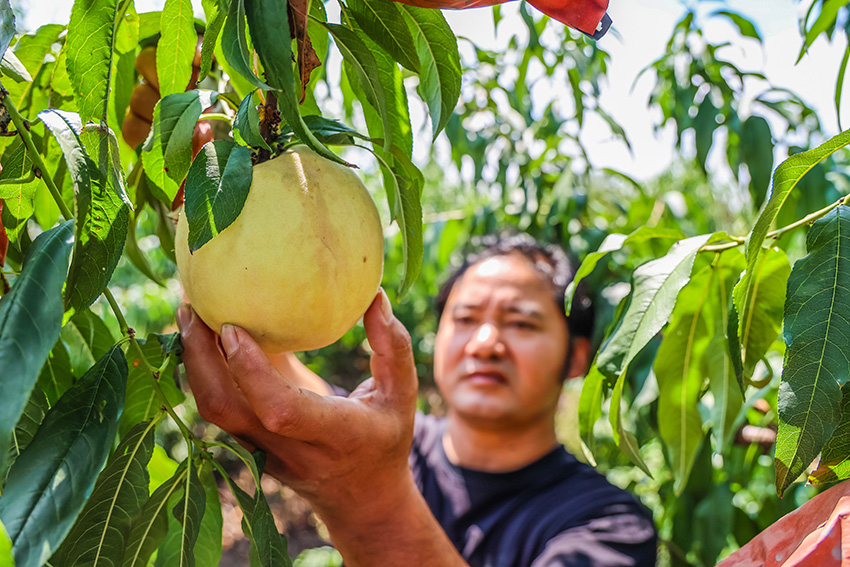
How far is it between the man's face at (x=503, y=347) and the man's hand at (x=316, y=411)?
2.64 ft

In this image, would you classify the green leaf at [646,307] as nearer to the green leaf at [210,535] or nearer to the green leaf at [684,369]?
the green leaf at [684,369]

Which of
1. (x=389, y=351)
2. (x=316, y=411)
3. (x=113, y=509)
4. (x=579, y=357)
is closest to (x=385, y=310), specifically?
(x=389, y=351)

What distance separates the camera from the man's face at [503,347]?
181 centimetres

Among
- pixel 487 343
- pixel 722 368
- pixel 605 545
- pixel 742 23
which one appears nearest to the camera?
pixel 722 368

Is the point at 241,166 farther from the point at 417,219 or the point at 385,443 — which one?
the point at 385,443

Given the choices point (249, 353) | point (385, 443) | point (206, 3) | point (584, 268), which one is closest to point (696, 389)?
point (584, 268)

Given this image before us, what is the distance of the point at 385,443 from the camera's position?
35.6 inches

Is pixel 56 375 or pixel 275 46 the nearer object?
pixel 275 46

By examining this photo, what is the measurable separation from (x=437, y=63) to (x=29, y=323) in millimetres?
451

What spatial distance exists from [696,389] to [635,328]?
39cm

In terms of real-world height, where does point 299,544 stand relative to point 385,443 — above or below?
below

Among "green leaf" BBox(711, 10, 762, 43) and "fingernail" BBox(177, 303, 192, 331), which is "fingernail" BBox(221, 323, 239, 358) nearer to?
"fingernail" BBox(177, 303, 192, 331)

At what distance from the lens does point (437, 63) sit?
71 cm

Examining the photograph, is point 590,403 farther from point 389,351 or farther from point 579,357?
point 579,357
